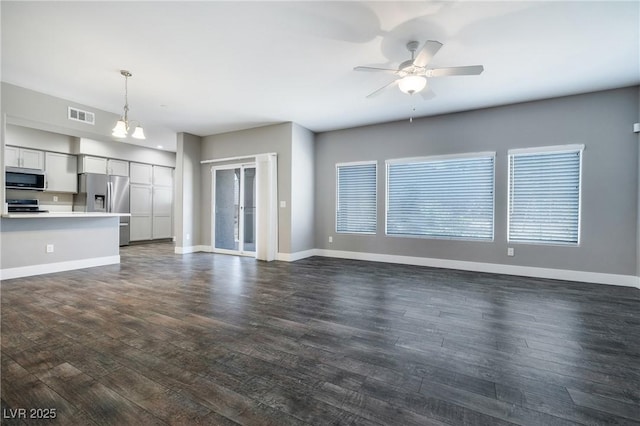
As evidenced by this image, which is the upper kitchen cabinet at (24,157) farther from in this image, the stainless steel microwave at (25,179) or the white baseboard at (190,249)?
the white baseboard at (190,249)

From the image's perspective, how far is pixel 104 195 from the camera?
24.5ft

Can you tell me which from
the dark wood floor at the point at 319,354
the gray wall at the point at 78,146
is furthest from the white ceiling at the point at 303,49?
the gray wall at the point at 78,146

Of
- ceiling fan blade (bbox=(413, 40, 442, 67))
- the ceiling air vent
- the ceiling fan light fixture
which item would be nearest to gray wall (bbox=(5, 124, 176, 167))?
the ceiling air vent

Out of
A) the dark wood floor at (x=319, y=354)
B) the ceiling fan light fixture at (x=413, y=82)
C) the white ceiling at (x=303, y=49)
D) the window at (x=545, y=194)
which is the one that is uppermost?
the white ceiling at (x=303, y=49)

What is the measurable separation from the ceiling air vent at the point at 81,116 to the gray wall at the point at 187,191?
1913 mm

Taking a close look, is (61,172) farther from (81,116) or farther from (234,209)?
(234,209)

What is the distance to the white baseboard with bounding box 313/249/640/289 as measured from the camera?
4.15 meters

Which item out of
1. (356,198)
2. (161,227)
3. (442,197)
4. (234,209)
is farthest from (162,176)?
(442,197)

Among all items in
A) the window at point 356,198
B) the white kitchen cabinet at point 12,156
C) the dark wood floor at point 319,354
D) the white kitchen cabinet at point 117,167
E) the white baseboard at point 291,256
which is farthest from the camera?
the white kitchen cabinet at point 117,167

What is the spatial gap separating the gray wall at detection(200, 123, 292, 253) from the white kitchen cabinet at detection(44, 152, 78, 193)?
130 inches

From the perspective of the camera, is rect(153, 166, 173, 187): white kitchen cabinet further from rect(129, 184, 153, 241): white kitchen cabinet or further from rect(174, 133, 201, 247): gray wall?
rect(174, 133, 201, 247): gray wall

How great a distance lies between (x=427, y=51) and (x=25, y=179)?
8.34 meters

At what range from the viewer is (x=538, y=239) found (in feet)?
15.2

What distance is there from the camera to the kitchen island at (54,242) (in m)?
4.24
